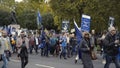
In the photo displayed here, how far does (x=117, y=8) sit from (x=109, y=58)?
56.1ft

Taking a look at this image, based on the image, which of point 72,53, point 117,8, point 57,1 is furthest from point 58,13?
point 72,53

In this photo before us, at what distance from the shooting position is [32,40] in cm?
2978

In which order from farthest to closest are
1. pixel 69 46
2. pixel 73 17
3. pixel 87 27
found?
1. pixel 73 17
2. pixel 69 46
3. pixel 87 27

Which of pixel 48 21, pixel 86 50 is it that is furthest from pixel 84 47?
pixel 48 21

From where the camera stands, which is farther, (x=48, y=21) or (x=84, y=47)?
(x=48, y=21)

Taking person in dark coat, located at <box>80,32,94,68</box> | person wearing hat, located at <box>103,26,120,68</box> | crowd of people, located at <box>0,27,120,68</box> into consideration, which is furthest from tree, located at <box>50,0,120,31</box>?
person in dark coat, located at <box>80,32,94,68</box>

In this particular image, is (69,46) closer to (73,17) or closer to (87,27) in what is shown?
(87,27)

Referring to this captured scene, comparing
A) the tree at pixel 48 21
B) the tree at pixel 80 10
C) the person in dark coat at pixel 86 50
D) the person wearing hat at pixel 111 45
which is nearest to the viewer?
the person in dark coat at pixel 86 50

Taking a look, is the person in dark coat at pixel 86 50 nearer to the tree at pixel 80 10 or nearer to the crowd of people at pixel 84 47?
the crowd of people at pixel 84 47

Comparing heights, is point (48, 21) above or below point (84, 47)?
below

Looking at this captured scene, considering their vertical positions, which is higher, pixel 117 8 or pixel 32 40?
pixel 117 8

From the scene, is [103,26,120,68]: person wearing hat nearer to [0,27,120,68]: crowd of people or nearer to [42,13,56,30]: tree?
[0,27,120,68]: crowd of people

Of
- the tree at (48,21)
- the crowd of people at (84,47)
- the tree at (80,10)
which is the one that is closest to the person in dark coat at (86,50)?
the crowd of people at (84,47)

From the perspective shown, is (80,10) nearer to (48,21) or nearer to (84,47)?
(48,21)
